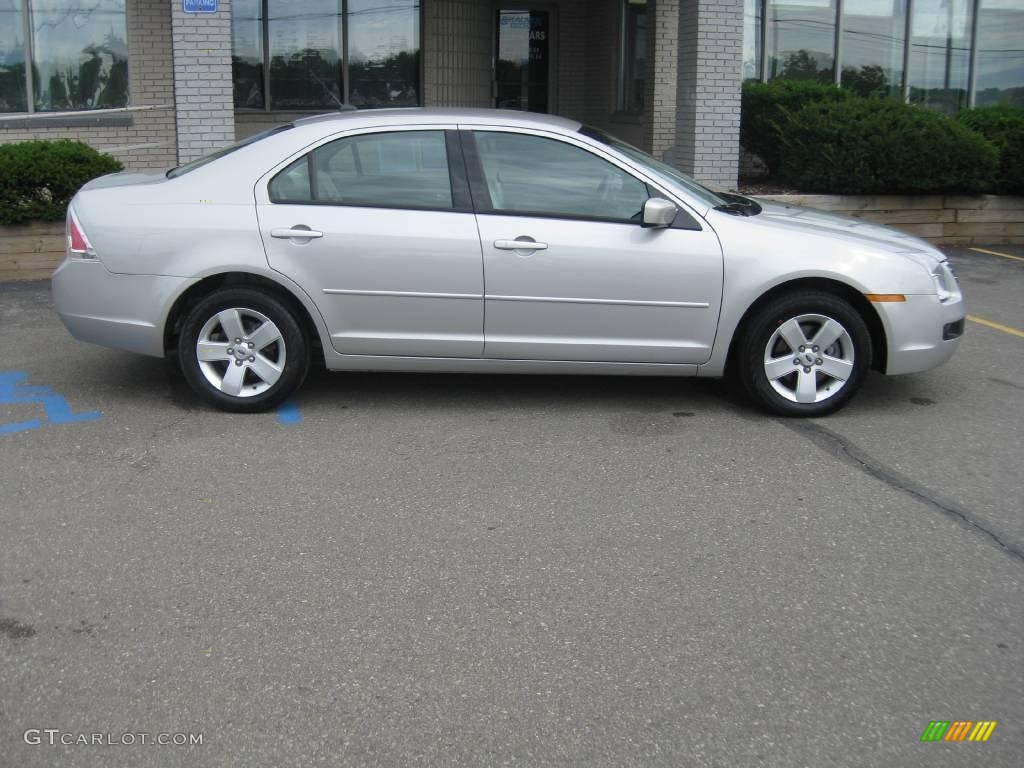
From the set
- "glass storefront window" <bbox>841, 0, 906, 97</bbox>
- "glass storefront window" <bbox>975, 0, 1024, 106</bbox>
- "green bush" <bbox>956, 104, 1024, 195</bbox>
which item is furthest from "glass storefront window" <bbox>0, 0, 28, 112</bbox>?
"glass storefront window" <bbox>975, 0, 1024, 106</bbox>

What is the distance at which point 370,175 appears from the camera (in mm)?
6574

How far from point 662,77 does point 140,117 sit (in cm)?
634

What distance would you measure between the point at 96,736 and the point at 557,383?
435cm

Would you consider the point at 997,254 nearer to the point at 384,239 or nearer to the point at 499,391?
the point at 499,391

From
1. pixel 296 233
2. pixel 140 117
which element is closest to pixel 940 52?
pixel 140 117

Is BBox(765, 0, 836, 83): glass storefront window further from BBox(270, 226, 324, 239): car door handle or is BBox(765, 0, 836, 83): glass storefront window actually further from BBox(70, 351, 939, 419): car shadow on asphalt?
BBox(270, 226, 324, 239): car door handle

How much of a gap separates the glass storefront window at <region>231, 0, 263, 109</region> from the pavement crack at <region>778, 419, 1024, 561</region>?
406 inches

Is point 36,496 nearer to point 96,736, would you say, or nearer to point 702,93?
point 96,736

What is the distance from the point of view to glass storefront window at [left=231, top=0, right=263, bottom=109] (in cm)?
1474

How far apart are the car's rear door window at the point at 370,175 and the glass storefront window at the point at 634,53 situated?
953cm

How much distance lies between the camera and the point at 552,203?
21.5ft
